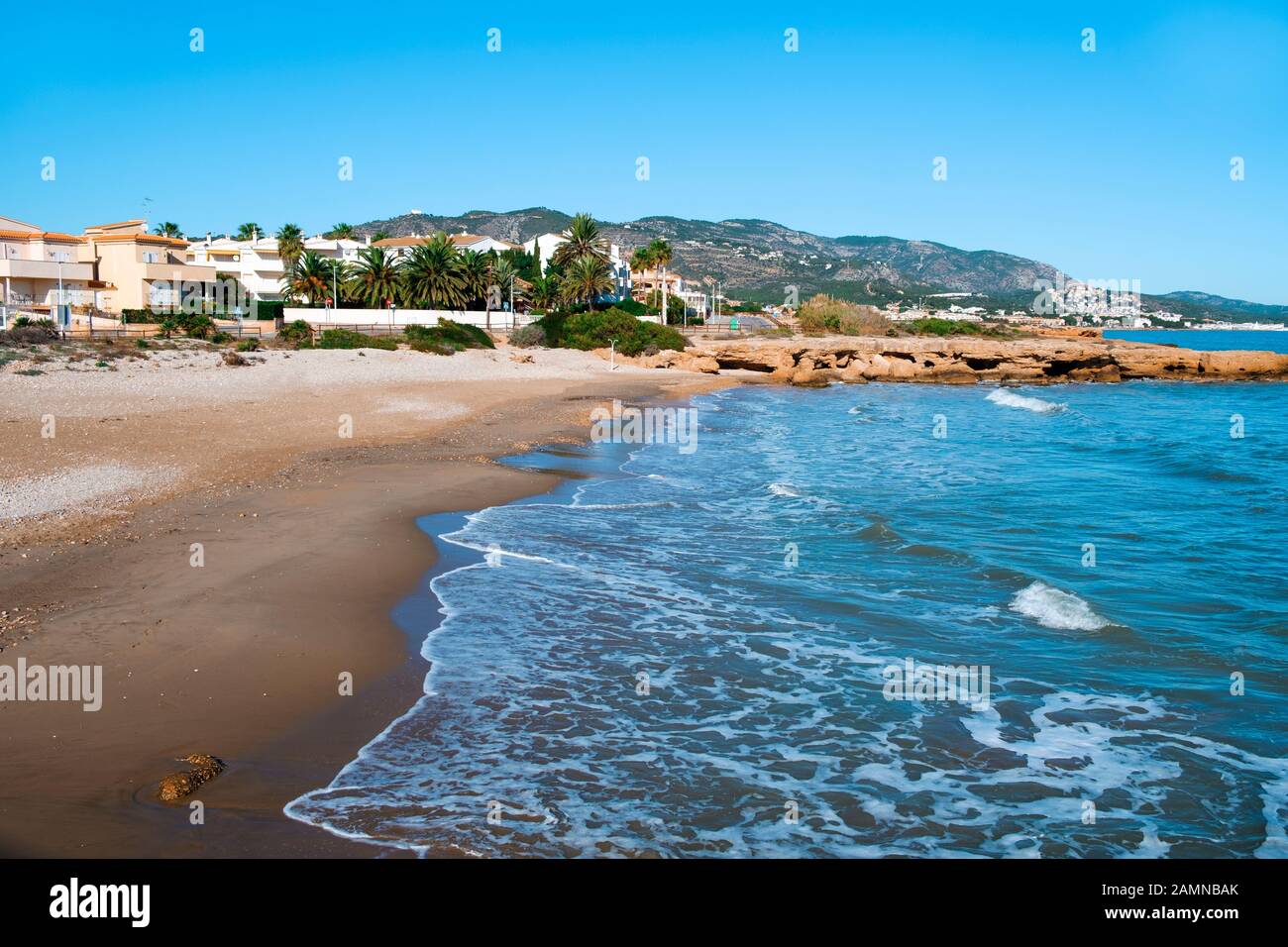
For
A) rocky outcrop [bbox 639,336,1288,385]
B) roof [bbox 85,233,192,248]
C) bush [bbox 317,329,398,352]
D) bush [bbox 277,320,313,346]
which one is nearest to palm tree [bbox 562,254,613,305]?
rocky outcrop [bbox 639,336,1288,385]

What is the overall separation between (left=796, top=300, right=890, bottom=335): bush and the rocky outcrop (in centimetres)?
2218

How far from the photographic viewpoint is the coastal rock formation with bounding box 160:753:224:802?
570 centimetres

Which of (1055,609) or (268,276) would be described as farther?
(268,276)

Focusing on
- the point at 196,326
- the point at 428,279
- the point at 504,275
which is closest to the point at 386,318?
the point at 428,279

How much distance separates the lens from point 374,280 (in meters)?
60.6

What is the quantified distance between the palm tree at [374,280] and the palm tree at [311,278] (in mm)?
1712

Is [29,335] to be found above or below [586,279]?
below

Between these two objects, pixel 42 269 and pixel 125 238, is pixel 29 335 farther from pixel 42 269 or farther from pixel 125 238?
pixel 125 238

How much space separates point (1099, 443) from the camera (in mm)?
28328

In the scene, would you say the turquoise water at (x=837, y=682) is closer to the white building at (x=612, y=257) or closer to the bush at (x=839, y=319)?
the bush at (x=839, y=319)

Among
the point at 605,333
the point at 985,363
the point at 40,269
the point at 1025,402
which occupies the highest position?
the point at 40,269

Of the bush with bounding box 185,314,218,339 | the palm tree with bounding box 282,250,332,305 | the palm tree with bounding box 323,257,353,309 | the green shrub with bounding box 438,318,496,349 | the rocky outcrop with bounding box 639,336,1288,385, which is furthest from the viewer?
the palm tree with bounding box 323,257,353,309

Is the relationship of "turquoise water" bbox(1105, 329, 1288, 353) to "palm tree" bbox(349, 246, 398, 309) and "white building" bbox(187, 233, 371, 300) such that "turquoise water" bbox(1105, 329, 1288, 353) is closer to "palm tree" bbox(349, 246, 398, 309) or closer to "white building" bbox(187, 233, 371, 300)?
"palm tree" bbox(349, 246, 398, 309)

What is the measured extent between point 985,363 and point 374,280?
39.9 meters
